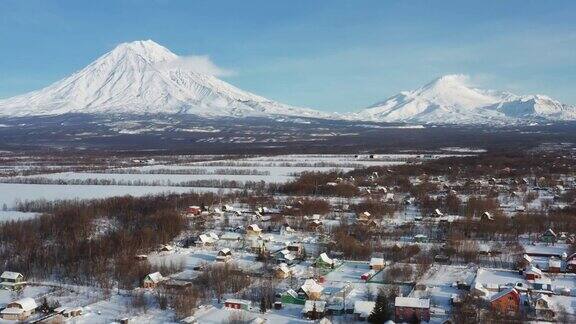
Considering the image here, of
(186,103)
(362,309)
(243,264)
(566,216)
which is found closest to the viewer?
(362,309)

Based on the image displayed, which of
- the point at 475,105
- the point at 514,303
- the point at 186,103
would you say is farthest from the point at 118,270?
the point at 475,105

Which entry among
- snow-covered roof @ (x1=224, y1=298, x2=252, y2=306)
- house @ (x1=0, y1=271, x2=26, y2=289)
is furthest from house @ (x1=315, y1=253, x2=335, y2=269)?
house @ (x1=0, y1=271, x2=26, y2=289)

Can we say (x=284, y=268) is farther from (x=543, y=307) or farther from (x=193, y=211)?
(x=193, y=211)

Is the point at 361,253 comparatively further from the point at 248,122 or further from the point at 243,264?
the point at 248,122

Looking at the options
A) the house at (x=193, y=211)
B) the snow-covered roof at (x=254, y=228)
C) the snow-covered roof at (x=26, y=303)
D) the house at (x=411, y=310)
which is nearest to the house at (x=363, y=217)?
the snow-covered roof at (x=254, y=228)

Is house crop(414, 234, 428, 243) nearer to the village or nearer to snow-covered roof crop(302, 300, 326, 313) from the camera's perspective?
the village

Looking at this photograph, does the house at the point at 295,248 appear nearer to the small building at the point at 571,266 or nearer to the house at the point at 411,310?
the house at the point at 411,310

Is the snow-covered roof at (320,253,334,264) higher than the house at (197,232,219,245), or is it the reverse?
the house at (197,232,219,245)
